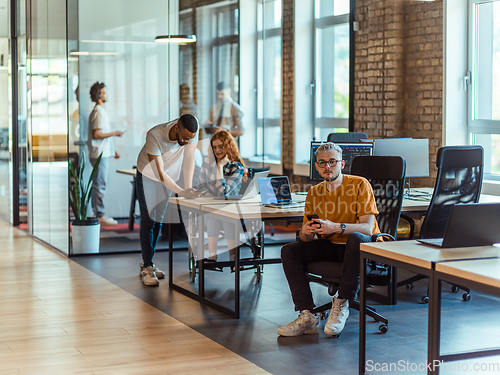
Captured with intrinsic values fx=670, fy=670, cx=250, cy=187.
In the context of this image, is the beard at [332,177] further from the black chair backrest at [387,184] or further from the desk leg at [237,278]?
the desk leg at [237,278]

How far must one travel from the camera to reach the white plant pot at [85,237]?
6754 millimetres

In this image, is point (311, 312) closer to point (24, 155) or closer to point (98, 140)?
point (98, 140)

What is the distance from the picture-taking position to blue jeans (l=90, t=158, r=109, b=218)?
6758 mm

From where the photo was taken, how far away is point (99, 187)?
267 inches

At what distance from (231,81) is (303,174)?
179 centimetres

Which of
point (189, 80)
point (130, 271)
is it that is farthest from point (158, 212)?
point (189, 80)

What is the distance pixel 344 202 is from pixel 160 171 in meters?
1.84

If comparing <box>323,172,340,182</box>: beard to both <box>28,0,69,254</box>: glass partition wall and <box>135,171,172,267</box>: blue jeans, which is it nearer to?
<box>135,171,172,267</box>: blue jeans

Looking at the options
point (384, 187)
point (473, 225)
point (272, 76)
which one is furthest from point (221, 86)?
point (473, 225)

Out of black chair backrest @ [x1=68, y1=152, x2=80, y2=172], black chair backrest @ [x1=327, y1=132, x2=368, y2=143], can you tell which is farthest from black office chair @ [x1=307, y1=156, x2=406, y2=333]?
black chair backrest @ [x1=68, y1=152, x2=80, y2=172]

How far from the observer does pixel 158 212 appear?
559 cm

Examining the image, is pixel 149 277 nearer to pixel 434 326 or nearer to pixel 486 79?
pixel 434 326

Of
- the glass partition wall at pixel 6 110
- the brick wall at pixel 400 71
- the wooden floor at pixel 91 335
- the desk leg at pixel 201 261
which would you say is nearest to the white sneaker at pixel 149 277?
the wooden floor at pixel 91 335

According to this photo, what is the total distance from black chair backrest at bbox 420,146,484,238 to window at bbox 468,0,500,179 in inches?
68.4
